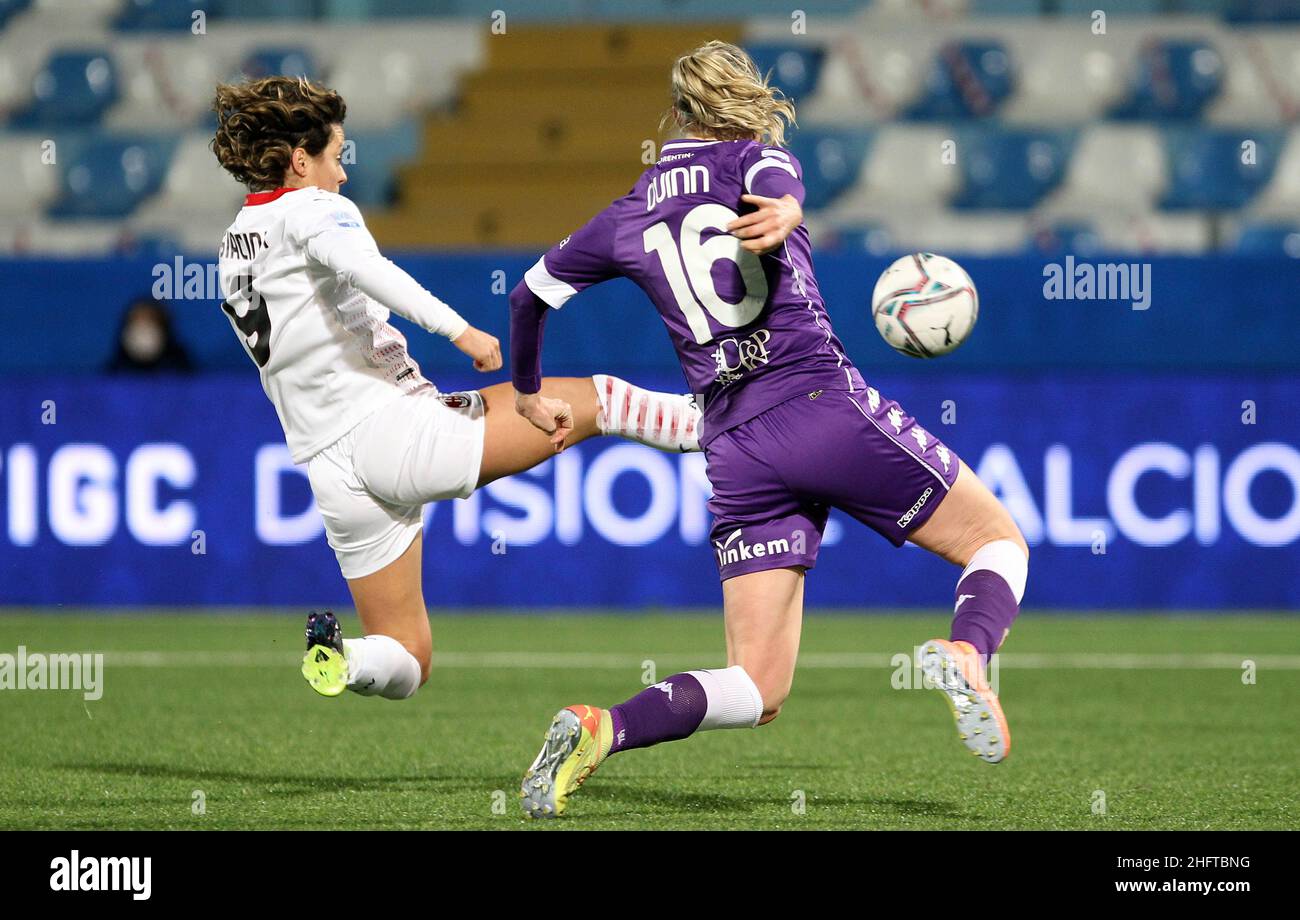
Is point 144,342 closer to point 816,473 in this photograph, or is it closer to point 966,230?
point 966,230

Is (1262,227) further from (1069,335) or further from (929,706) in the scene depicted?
(929,706)

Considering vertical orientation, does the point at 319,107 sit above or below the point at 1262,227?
below

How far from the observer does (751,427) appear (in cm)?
445

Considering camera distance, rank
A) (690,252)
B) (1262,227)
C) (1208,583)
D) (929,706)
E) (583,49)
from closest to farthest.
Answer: (690,252) < (929,706) < (1208,583) < (1262,227) < (583,49)

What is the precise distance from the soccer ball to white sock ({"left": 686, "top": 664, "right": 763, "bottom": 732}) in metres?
0.96

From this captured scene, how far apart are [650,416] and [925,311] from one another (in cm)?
75

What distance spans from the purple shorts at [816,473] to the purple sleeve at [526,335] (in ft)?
1.72

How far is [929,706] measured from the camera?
7.38m

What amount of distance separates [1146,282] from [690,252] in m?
6.95

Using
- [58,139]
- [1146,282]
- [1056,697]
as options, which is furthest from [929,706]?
[58,139]

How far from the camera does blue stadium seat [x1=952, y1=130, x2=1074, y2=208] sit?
13898 mm

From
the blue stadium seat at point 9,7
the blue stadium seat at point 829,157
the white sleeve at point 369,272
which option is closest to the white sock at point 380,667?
the white sleeve at point 369,272

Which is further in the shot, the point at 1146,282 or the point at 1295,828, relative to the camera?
the point at 1146,282

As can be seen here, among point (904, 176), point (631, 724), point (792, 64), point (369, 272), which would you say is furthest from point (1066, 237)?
point (631, 724)
